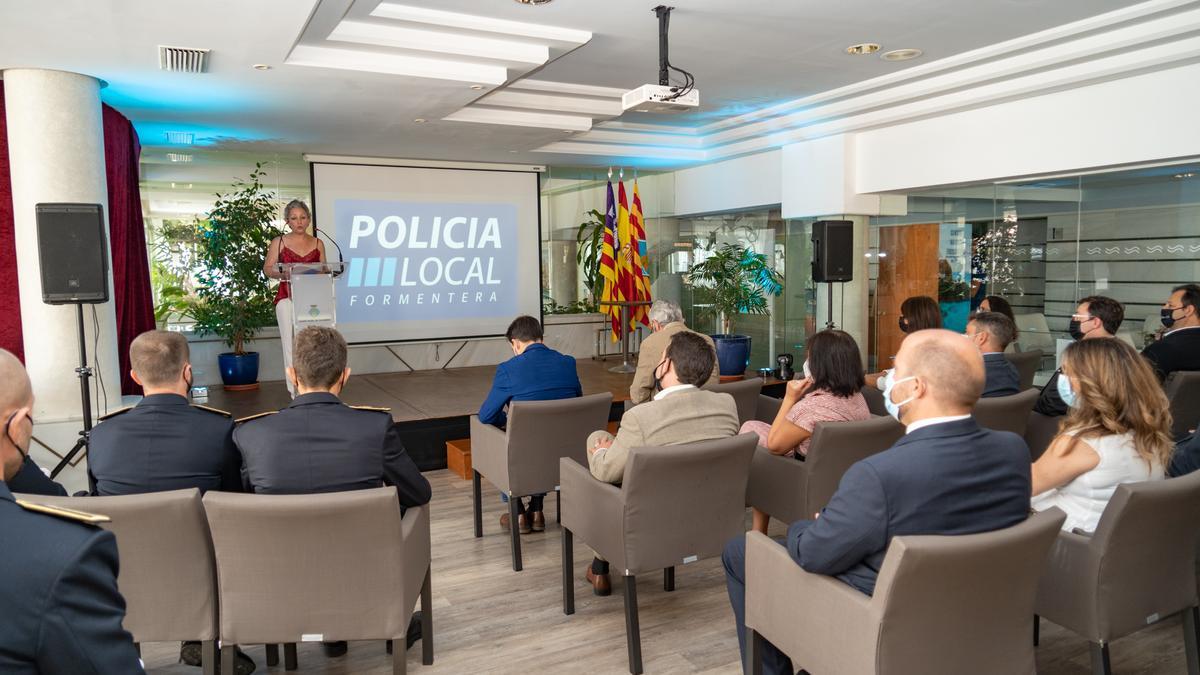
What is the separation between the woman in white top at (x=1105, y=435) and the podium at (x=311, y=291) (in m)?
5.32

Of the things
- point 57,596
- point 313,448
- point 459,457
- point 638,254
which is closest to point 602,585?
point 313,448

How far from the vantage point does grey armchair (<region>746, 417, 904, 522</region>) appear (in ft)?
10.9

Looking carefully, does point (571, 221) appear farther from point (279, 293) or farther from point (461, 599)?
point (461, 599)

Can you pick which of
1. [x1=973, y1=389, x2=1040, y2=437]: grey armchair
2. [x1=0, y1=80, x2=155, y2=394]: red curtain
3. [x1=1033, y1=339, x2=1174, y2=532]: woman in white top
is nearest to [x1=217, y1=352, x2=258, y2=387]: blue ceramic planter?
[x1=0, y1=80, x2=155, y2=394]: red curtain

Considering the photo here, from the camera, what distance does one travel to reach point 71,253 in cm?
436

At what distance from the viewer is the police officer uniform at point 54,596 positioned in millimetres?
1066

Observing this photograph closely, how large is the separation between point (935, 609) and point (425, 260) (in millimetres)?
7664

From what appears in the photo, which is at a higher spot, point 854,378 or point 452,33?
point 452,33

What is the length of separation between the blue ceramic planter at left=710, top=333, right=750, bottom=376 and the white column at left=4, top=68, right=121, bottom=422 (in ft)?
18.4

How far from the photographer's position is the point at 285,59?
463cm

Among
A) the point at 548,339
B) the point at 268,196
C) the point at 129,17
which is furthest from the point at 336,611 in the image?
the point at 548,339

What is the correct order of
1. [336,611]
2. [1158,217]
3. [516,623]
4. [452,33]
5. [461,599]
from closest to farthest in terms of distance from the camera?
[336,611], [516,623], [461,599], [452,33], [1158,217]

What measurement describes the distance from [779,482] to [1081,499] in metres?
1.30

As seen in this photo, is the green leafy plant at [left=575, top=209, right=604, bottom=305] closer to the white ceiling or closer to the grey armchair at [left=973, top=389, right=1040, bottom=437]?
the white ceiling
